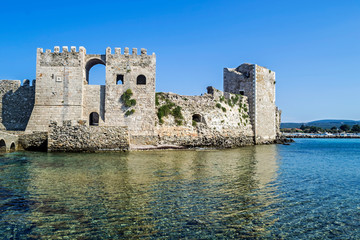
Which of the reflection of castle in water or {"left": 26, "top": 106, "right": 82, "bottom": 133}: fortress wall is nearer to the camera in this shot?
the reflection of castle in water

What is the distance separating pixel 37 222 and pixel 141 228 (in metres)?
1.89

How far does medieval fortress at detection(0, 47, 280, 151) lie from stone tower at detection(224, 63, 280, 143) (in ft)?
19.6

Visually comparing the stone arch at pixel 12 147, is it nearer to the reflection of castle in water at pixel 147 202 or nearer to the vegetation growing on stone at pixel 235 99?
the reflection of castle in water at pixel 147 202

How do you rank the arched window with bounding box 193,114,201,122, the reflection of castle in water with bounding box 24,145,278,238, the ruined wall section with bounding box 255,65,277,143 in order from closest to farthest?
the reflection of castle in water with bounding box 24,145,278,238
the arched window with bounding box 193,114,201,122
the ruined wall section with bounding box 255,65,277,143

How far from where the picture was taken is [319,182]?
900cm

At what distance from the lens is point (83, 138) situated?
1762 cm

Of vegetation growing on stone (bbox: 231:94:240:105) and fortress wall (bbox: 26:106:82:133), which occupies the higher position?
vegetation growing on stone (bbox: 231:94:240:105)

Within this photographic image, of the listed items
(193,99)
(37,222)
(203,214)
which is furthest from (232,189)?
(193,99)

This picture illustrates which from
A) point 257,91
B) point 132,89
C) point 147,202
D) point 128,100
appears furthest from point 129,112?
point 147,202

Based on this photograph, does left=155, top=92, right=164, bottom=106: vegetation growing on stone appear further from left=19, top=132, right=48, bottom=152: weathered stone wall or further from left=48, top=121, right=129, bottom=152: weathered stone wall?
left=19, top=132, right=48, bottom=152: weathered stone wall

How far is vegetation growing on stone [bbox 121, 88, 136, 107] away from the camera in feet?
68.6

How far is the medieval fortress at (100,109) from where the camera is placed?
18.1 metres

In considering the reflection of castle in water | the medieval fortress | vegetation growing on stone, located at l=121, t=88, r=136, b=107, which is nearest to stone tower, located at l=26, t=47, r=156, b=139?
the medieval fortress

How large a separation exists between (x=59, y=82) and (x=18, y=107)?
5.00 meters
